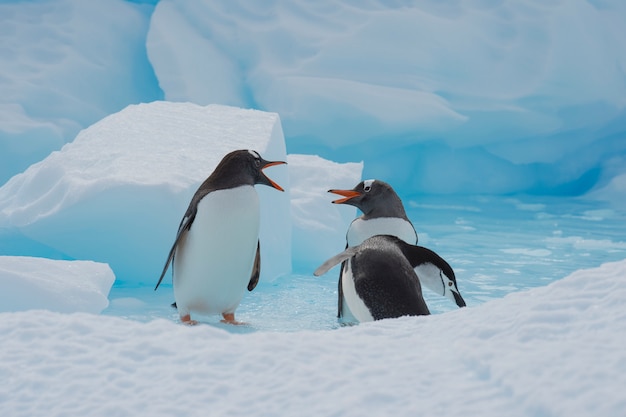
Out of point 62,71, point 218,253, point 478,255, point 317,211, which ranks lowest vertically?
point 62,71

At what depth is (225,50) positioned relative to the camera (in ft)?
34.0

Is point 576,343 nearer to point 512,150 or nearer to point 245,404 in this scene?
point 245,404

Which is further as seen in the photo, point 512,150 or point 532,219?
point 512,150

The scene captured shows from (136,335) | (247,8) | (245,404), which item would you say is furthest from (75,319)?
(247,8)

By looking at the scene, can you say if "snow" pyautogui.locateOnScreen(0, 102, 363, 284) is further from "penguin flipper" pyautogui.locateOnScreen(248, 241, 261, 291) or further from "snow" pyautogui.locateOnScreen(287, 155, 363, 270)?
"penguin flipper" pyautogui.locateOnScreen(248, 241, 261, 291)

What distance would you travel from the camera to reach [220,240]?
129 inches

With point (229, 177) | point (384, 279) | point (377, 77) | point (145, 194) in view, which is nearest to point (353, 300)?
point (384, 279)

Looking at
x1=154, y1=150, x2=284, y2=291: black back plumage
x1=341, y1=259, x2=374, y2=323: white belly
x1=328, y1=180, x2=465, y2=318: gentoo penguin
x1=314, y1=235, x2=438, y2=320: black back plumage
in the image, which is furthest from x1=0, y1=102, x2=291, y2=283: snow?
x1=314, y1=235, x2=438, y2=320: black back plumage

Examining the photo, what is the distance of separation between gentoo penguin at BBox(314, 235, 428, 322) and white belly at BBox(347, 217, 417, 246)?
684mm

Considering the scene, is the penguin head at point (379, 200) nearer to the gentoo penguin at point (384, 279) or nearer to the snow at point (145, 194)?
the gentoo penguin at point (384, 279)

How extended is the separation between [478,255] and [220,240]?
3659 millimetres

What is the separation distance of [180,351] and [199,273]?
6.35ft

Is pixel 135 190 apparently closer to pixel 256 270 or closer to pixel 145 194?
pixel 145 194

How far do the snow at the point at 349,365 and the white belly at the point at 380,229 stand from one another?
89.1 inches
